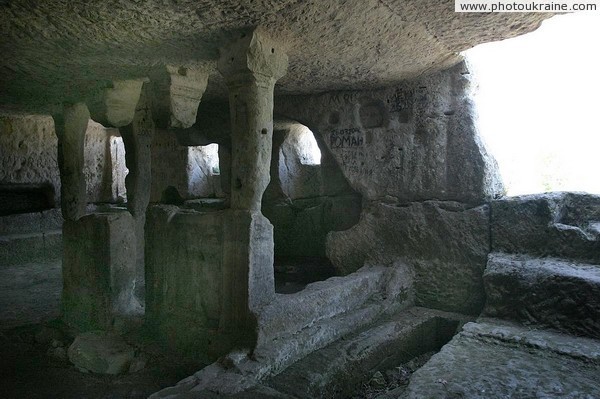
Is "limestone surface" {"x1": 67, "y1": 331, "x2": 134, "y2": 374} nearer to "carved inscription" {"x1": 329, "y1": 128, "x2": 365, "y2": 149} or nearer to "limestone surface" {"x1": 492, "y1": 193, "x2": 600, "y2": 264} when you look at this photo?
"carved inscription" {"x1": 329, "y1": 128, "x2": 365, "y2": 149}

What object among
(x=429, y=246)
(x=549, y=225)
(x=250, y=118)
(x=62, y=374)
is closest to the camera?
(x=250, y=118)

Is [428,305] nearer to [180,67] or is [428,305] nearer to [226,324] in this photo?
[226,324]

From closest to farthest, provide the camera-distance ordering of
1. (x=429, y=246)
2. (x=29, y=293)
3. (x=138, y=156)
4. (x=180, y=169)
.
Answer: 1. (x=429, y=246)
2. (x=138, y=156)
3. (x=29, y=293)
4. (x=180, y=169)

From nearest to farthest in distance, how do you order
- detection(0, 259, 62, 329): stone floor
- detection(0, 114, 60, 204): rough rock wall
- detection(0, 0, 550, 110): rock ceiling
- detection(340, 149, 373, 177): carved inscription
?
detection(0, 0, 550, 110): rock ceiling → detection(0, 259, 62, 329): stone floor → detection(340, 149, 373, 177): carved inscription → detection(0, 114, 60, 204): rough rock wall

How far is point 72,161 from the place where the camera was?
5227 millimetres

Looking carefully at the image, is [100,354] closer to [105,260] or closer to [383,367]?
[105,260]

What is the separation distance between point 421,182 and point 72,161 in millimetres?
4066

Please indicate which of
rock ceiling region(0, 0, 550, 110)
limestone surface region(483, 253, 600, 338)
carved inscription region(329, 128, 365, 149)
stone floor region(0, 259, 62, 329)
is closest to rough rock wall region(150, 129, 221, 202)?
stone floor region(0, 259, 62, 329)

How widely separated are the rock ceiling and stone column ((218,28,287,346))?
246 mm

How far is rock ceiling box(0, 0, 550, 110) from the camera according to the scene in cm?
271

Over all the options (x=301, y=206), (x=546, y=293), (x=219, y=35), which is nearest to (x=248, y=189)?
(x=219, y=35)

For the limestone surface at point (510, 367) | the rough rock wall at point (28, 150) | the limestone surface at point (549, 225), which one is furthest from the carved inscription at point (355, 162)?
the rough rock wall at point (28, 150)

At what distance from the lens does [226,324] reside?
342 centimetres

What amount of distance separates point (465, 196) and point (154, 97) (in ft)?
10.5
